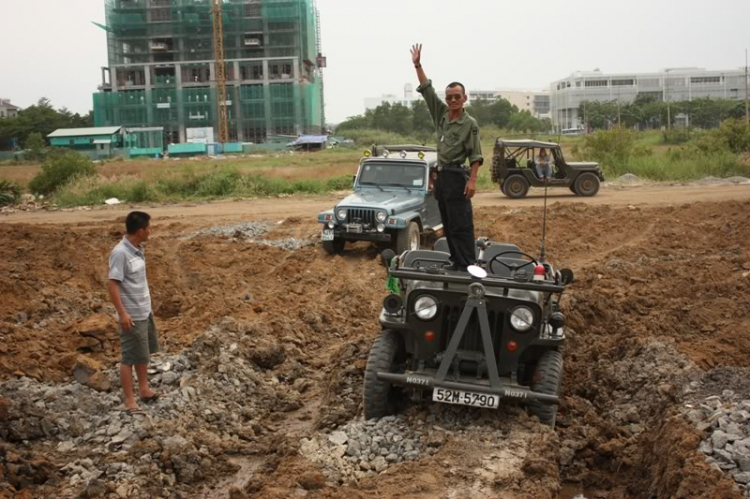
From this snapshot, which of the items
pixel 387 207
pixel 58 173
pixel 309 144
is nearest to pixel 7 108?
pixel 309 144

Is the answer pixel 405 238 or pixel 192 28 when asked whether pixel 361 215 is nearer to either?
pixel 405 238

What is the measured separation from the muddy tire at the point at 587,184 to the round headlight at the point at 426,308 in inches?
760

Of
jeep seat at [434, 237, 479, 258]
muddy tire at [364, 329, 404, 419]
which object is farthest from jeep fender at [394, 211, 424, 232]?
muddy tire at [364, 329, 404, 419]

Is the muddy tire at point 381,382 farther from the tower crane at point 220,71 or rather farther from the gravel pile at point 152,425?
the tower crane at point 220,71

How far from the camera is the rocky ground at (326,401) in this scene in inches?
225

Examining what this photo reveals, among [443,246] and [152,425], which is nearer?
[152,425]

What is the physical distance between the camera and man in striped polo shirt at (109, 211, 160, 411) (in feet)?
22.7

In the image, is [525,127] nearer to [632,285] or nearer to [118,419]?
[632,285]

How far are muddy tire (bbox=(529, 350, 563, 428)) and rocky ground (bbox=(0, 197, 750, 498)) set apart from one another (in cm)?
12

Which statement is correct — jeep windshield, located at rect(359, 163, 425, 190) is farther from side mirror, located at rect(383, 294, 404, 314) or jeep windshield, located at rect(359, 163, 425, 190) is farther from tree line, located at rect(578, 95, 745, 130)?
tree line, located at rect(578, 95, 745, 130)

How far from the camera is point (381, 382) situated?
6.45 metres

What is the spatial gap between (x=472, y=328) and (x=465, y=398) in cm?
60

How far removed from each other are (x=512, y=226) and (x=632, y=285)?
21.3 feet

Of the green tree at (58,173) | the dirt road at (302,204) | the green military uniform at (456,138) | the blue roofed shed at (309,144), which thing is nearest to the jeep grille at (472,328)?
the green military uniform at (456,138)
